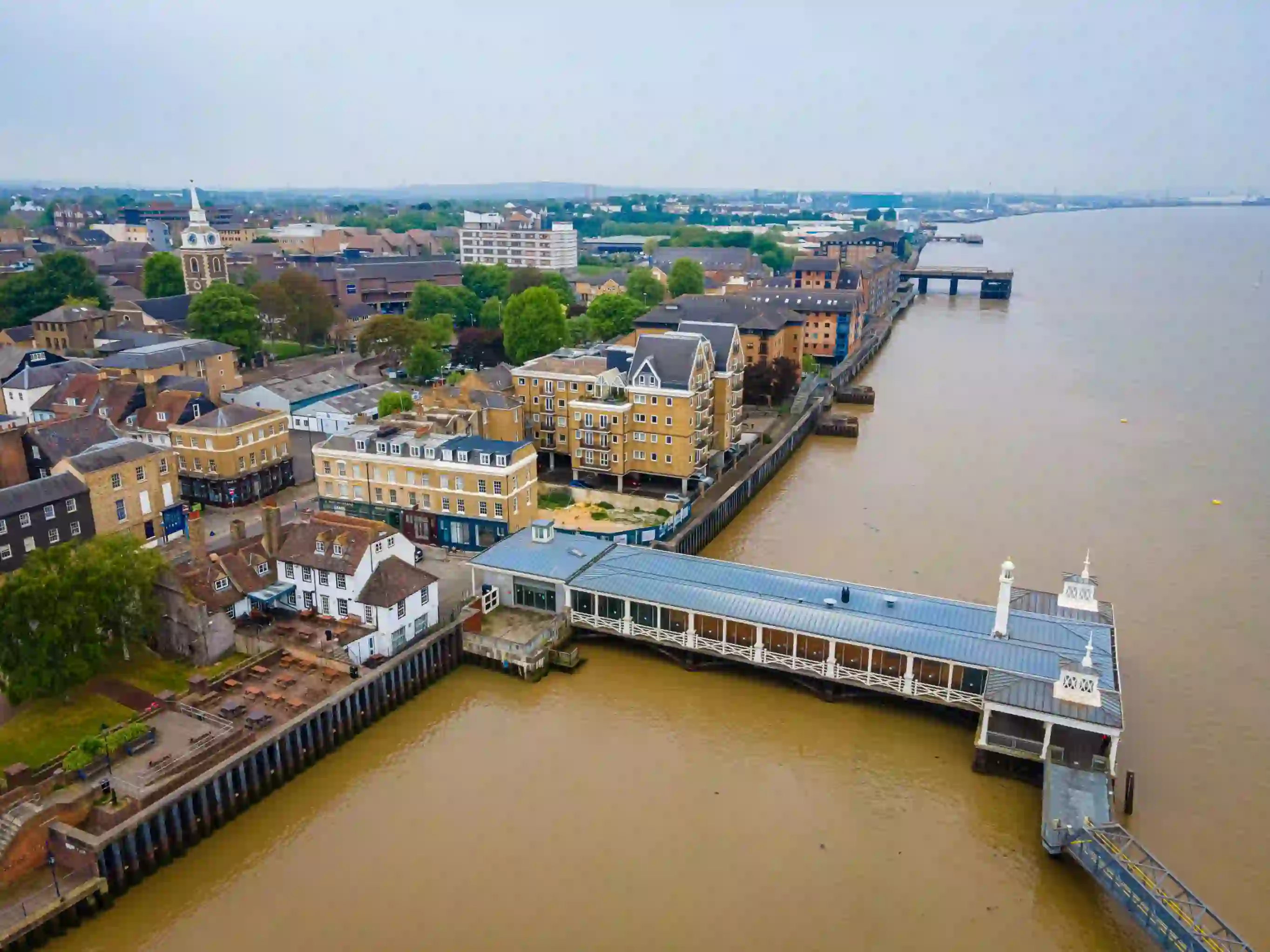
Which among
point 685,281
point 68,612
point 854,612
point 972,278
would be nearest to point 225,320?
point 68,612

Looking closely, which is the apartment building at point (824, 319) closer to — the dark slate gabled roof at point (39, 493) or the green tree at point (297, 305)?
the green tree at point (297, 305)

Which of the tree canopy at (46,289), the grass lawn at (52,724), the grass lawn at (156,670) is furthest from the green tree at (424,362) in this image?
the grass lawn at (52,724)

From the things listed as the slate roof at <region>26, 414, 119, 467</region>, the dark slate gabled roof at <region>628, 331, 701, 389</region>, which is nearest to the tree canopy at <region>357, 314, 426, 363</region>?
the dark slate gabled roof at <region>628, 331, 701, 389</region>

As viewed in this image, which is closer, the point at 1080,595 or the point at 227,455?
the point at 1080,595

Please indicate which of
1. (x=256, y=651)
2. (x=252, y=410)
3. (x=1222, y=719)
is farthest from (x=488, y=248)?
(x=1222, y=719)

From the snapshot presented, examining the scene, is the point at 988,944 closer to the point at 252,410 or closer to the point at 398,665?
the point at 398,665

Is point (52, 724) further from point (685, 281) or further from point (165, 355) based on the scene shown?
point (685, 281)

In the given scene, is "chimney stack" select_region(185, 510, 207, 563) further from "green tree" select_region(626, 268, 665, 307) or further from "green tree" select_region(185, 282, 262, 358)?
"green tree" select_region(626, 268, 665, 307)
